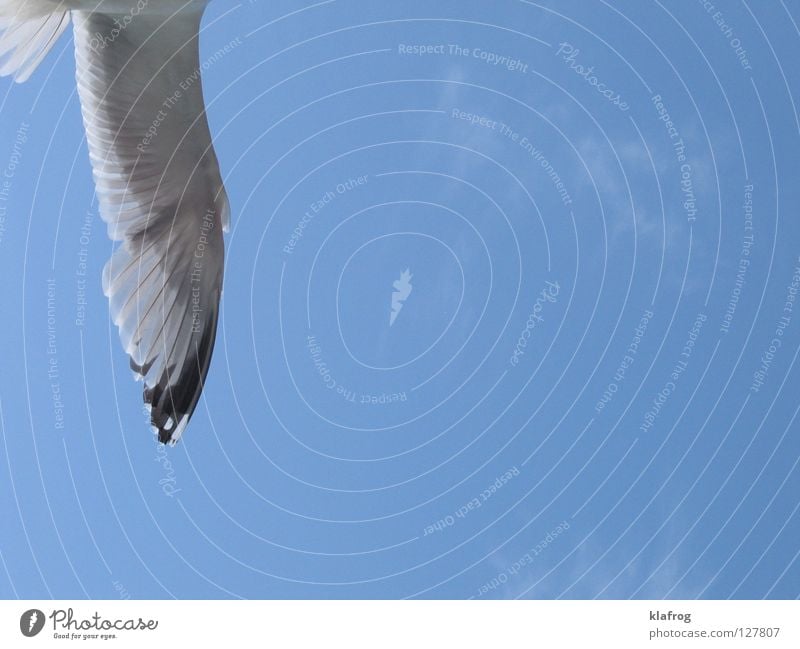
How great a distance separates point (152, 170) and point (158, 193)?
0.14 metres

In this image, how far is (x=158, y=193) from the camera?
604cm

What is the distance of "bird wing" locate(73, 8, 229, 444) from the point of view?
5715 millimetres

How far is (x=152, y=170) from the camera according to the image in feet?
19.7

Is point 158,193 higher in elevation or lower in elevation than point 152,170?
lower

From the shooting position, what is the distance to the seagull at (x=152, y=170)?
5.64m

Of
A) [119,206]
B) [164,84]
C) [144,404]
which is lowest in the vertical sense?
[144,404]

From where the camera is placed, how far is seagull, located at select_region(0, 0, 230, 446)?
222 inches

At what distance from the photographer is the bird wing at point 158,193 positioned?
5.71 metres
